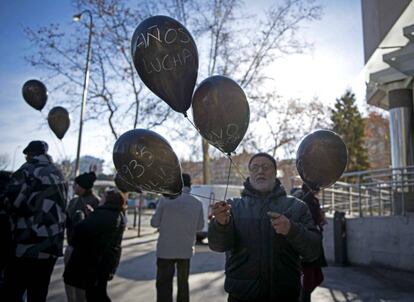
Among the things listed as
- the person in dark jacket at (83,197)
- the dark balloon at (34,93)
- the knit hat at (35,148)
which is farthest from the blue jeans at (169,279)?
the dark balloon at (34,93)

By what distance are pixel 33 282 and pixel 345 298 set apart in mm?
4552

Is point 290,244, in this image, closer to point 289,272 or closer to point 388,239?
point 289,272

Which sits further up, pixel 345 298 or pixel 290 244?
pixel 290 244

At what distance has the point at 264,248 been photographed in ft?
8.01

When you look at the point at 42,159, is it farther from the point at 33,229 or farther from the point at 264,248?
the point at 264,248

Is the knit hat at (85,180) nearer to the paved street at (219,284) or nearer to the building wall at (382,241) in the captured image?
the paved street at (219,284)

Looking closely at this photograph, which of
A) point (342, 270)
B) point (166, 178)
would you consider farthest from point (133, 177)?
point (342, 270)

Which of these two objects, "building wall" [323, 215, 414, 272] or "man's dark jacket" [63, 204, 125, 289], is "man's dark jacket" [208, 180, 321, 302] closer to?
"man's dark jacket" [63, 204, 125, 289]

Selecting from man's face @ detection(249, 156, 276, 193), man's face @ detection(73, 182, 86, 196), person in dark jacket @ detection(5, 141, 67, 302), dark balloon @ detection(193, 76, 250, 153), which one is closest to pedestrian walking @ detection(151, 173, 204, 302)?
man's face @ detection(73, 182, 86, 196)

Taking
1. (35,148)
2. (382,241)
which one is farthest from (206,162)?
(35,148)

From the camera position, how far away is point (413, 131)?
10.8m

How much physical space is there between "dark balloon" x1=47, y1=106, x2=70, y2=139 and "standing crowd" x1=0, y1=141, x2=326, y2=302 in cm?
161

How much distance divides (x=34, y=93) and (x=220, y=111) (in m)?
4.86

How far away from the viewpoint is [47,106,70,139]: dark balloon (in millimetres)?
6387
